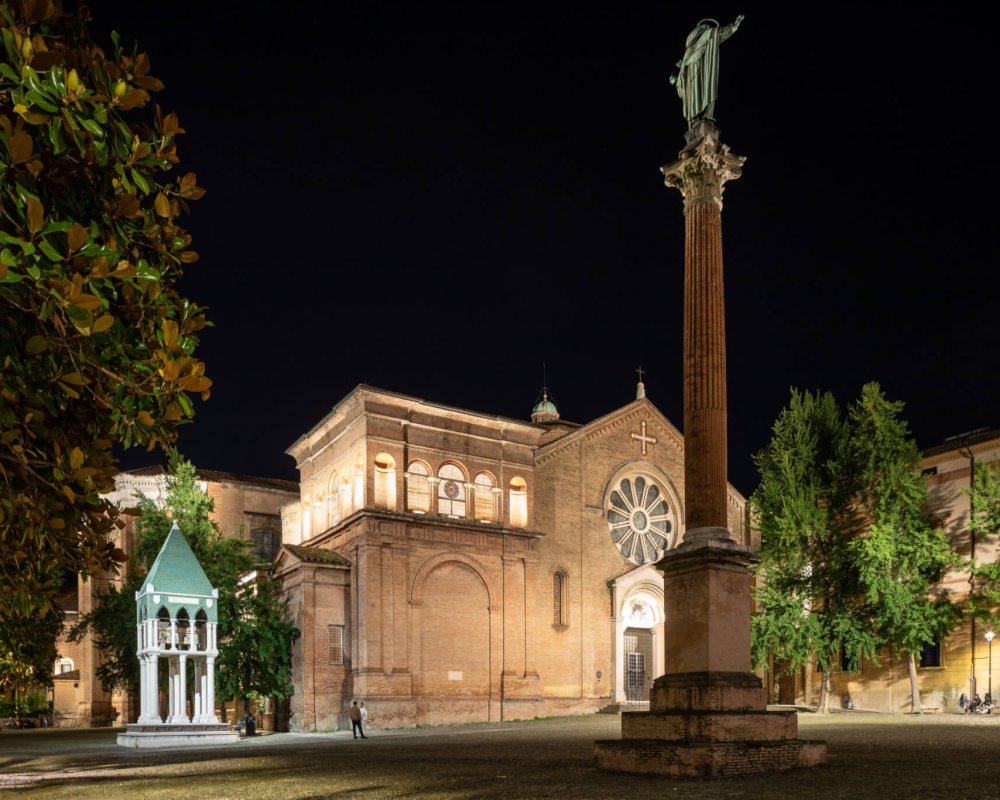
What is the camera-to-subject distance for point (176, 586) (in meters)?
28.5

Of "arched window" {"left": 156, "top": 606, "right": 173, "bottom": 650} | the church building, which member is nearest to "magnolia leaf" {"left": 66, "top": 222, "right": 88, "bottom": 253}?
"arched window" {"left": 156, "top": 606, "right": 173, "bottom": 650}

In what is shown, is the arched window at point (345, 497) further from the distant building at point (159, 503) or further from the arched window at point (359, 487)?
the distant building at point (159, 503)

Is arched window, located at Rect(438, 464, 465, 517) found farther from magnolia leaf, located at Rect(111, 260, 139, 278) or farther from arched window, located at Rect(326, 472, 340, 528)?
magnolia leaf, located at Rect(111, 260, 139, 278)

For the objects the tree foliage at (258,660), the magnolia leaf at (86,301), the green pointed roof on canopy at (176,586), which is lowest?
the tree foliage at (258,660)

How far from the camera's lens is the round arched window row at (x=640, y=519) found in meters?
39.8

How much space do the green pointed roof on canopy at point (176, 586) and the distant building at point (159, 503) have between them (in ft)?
44.1

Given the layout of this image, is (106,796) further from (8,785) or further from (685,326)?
(685,326)

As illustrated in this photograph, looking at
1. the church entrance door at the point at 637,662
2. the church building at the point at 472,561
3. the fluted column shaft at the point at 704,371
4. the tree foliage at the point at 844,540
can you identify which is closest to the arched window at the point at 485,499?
the church building at the point at 472,561

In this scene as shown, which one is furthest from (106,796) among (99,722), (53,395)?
(99,722)

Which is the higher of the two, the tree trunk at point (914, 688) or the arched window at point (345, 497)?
the arched window at point (345, 497)

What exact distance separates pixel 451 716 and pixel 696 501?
21.5m

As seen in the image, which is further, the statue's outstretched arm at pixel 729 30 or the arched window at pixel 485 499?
the arched window at pixel 485 499

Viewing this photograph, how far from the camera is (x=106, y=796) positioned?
13977mm

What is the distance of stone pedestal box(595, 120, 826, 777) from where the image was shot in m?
13.0
